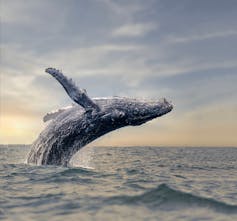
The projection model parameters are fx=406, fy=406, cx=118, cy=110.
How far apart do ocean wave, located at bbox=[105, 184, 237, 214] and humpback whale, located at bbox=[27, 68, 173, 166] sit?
461cm

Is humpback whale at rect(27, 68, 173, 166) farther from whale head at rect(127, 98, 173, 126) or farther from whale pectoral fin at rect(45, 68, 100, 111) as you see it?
whale pectoral fin at rect(45, 68, 100, 111)

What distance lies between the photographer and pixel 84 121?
43.2 ft

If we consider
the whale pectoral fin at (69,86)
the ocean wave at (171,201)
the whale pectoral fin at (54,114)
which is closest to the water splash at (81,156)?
the whale pectoral fin at (54,114)

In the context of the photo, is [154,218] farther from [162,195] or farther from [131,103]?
[131,103]

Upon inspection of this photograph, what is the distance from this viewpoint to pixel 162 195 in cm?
876

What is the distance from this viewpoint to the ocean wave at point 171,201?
7934mm

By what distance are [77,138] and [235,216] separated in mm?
7132

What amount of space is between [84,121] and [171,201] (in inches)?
218

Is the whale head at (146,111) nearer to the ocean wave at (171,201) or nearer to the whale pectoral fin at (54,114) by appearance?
the whale pectoral fin at (54,114)

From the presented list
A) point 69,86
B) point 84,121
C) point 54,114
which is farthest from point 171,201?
point 54,114

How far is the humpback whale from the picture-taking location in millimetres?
13211

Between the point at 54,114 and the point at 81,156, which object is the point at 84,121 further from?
the point at 81,156

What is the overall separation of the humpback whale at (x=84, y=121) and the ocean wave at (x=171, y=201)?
4.61m

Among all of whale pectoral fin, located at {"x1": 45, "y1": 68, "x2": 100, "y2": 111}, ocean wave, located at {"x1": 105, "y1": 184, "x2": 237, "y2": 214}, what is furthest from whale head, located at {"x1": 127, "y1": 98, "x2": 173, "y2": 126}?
ocean wave, located at {"x1": 105, "y1": 184, "x2": 237, "y2": 214}
